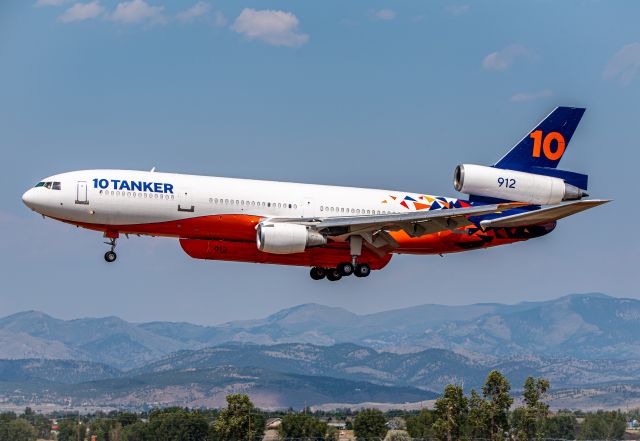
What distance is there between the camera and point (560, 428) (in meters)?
136

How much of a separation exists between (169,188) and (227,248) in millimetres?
6473

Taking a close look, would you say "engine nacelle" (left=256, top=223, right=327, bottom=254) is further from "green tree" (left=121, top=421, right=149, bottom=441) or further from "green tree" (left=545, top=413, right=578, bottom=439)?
"green tree" (left=545, top=413, right=578, bottom=439)

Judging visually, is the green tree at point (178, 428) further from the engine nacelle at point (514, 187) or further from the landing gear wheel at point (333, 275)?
the engine nacelle at point (514, 187)

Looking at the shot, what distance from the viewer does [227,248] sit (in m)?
67.9

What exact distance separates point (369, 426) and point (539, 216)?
76.0 metres

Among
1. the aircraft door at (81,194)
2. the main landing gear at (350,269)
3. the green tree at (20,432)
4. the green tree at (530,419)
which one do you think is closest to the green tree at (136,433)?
the green tree at (20,432)

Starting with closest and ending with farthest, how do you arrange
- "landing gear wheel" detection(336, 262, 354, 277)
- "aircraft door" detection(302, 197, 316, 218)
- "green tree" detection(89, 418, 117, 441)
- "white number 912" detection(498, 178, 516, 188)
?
"aircraft door" detection(302, 197, 316, 218), "white number 912" detection(498, 178, 516, 188), "landing gear wheel" detection(336, 262, 354, 277), "green tree" detection(89, 418, 117, 441)

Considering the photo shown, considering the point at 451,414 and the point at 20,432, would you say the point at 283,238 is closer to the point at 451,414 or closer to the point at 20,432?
the point at 451,414

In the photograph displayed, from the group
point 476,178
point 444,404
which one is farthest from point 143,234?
point 444,404

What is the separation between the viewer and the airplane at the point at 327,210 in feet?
206

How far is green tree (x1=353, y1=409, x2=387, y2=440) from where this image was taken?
136375 millimetres

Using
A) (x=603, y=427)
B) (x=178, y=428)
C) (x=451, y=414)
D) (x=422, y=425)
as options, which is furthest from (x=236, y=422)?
(x=603, y=427)

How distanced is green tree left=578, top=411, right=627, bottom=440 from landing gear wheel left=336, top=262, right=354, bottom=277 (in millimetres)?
71654

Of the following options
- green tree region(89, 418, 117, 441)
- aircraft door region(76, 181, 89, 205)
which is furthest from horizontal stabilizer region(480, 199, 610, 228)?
green tree region(89, 418, 117, 441)
